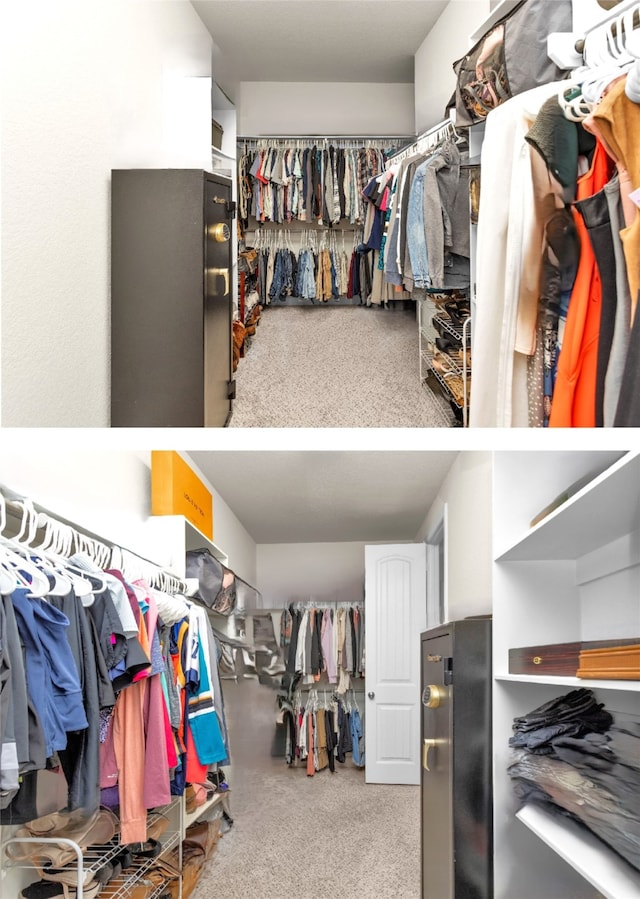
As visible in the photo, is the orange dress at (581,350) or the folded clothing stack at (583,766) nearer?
the folded clothing stack at (583,766)

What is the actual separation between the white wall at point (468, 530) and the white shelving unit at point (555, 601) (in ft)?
0.05

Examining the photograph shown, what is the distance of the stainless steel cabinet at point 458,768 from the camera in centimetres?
73

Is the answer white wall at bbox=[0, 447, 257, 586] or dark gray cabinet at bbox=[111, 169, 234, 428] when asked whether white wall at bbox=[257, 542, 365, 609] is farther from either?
dark gray cabinet at bbox=[111, 169, 234, 428]

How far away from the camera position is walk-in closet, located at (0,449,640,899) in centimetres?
74

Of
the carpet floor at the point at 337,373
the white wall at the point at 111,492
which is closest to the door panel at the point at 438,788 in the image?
the white wall at the point at 111,492

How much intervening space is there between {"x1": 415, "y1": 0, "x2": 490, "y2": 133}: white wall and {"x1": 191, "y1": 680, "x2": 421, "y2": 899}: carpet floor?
3.64 ft

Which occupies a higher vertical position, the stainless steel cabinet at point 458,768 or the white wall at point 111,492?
the white wall at point 111,492

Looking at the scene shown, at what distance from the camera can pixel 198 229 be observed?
165 cm

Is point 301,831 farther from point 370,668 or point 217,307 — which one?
point 217,307

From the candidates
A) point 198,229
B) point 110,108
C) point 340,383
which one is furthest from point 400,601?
point 110,108

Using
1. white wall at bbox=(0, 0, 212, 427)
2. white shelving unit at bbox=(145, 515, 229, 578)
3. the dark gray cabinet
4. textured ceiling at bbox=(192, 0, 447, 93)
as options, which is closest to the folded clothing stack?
white shelving unit at bbox=(145, 515, 229, 578)

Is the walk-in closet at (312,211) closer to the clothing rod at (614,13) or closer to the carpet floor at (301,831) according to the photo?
the clothing rod at (614,13)

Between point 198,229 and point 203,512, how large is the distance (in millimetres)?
1020

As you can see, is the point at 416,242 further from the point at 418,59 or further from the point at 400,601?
the point at 400,601
